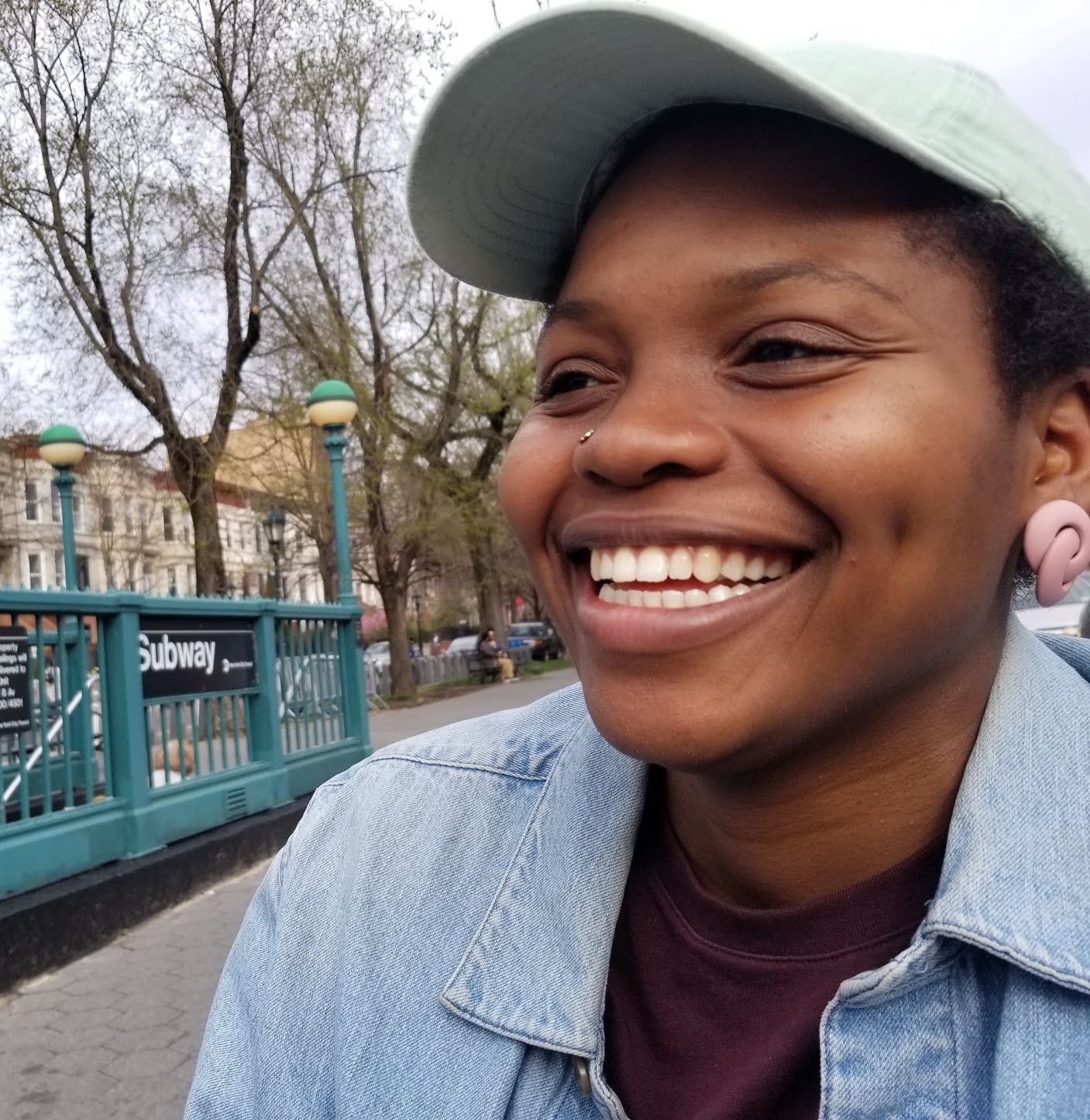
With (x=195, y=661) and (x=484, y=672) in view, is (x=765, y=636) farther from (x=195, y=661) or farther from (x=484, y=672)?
(x=484, y=672)

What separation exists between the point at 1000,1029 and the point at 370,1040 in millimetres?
706

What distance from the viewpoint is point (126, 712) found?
540cm

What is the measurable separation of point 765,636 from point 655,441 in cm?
24

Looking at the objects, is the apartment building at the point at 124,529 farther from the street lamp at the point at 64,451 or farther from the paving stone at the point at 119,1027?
the paving stone at the point at 119,1027

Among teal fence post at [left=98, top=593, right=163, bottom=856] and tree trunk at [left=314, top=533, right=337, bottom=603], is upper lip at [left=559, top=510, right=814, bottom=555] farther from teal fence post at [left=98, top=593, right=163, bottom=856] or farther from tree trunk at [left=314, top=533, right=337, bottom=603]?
tree trunk at [left=314, top=533, right=337, bottom=603]

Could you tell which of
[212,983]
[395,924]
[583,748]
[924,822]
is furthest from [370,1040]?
[212,983]

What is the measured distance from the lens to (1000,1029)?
1.02 metres

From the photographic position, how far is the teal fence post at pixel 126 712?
5.38 m

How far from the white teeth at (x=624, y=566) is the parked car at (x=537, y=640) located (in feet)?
105

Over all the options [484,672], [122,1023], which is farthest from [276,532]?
[122,1023]

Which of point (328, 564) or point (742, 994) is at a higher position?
point (328, 564)

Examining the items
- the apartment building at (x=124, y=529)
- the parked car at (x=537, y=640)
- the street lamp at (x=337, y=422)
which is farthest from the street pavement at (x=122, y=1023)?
the parked car at (x=537, y=640)

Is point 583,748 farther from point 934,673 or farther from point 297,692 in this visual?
point 297,692

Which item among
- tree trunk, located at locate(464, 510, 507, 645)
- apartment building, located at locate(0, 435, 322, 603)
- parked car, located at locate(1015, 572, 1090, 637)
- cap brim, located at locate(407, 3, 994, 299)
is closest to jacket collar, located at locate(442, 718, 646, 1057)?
cap brim, located at locate(407, 3, 994, 299)
